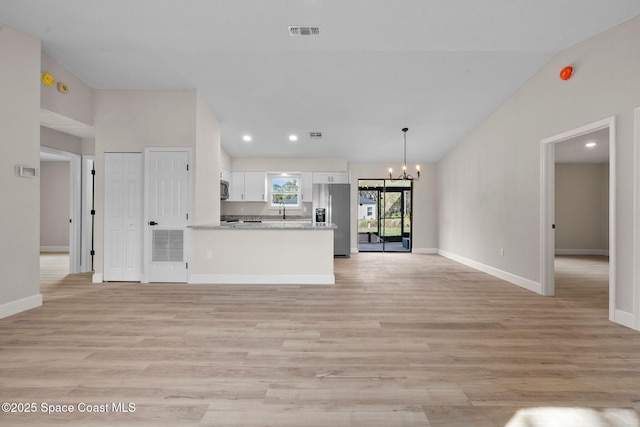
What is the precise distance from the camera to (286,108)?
531cm

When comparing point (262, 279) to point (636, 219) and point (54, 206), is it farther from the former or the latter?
point (54, 206)

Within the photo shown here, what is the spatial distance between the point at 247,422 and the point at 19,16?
174 inches

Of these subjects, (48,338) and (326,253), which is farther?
(326,253)

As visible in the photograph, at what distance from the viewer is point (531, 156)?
4395 mm

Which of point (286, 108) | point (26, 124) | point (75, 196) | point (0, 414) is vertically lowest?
point (0, 414)

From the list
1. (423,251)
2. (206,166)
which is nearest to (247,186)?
(206,166)

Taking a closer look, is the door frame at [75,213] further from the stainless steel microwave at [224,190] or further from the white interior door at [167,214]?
the stainless steel microwave at [224,190]

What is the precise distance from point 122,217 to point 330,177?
4719 millimetres

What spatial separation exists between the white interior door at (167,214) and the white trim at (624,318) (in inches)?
213

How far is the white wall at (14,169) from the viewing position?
316 centimetres

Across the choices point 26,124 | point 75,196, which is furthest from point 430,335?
point 75,196

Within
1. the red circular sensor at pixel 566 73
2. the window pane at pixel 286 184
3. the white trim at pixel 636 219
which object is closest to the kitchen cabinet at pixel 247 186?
the window pane at pixel 286 184

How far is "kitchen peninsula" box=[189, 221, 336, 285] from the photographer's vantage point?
4.71 metres

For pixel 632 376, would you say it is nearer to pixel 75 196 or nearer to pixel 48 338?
pixel 48 338
